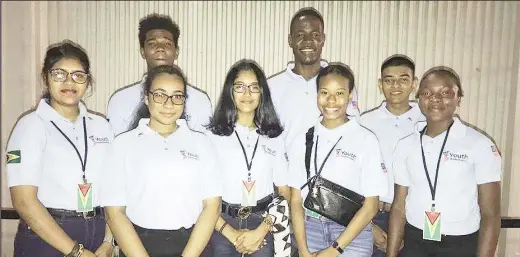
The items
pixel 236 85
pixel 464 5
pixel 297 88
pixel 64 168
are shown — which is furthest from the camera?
pixel 464 5

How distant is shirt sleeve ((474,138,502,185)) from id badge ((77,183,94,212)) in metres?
2.37

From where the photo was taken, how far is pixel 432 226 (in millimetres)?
2672

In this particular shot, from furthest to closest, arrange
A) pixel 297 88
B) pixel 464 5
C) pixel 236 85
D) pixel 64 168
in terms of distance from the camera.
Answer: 1. pixel 464 5
2. pixel 297 88
3. pixel 236 85
4. pixel 64 168

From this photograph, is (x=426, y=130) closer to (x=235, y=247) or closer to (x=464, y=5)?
(x=235, y=247)

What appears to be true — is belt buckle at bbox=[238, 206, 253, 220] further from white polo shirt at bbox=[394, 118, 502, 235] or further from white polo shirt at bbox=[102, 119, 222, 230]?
white polo shirt at bbox=[394, 118, 502, 235]

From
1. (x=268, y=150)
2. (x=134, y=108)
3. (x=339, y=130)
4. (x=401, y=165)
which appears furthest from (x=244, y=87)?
(x=401, y=165)

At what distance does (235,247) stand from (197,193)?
0.50 m

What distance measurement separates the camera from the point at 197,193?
97.1 inches

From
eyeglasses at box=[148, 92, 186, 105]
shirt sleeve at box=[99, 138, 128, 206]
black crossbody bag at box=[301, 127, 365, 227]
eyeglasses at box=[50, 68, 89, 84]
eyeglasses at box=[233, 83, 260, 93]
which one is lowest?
black crossbody bag at box=[301, 127, 365, 227]

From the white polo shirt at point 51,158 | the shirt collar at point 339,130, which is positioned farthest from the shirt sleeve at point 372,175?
the white polo shirt at point 51,158

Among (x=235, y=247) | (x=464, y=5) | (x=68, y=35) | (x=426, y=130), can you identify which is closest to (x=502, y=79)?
(x=464, y=5)

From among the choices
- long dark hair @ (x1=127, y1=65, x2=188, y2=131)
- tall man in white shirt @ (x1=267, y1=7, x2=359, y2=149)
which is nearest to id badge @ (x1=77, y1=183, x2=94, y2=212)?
long dark hair @ (x1=127, y1=65, x2=188, y2=131)

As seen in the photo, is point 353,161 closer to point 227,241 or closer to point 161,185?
point 227,241

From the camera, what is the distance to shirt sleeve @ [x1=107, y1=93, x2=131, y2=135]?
3.31 m
